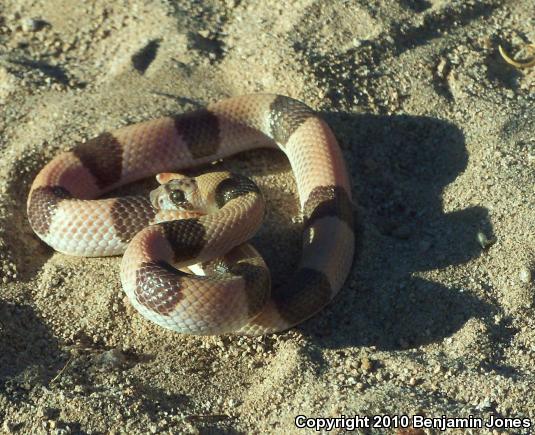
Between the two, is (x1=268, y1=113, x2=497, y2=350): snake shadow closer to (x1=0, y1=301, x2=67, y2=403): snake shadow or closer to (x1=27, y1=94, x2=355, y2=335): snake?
(x1=27, y1=94, x2=355, y2=335): snake

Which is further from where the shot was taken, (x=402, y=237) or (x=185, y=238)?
(x=402, y=237)

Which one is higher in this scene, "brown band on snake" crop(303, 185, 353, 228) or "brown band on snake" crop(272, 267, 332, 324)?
"brown band on snake" crop(303, 185, 353, 228)

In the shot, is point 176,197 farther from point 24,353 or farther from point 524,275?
point 524,275

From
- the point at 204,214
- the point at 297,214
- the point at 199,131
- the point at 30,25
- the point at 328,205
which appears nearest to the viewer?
the point at 204,214

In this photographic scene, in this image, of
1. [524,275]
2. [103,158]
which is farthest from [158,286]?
[524,275]

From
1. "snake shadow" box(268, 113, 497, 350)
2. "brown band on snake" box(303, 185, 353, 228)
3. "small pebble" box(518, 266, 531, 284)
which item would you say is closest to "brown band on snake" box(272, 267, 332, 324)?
"snake shadow" box(268, 113, 497, 350)

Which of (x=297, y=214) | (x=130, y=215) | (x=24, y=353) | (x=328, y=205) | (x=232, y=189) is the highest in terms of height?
(x=232, y=189)
